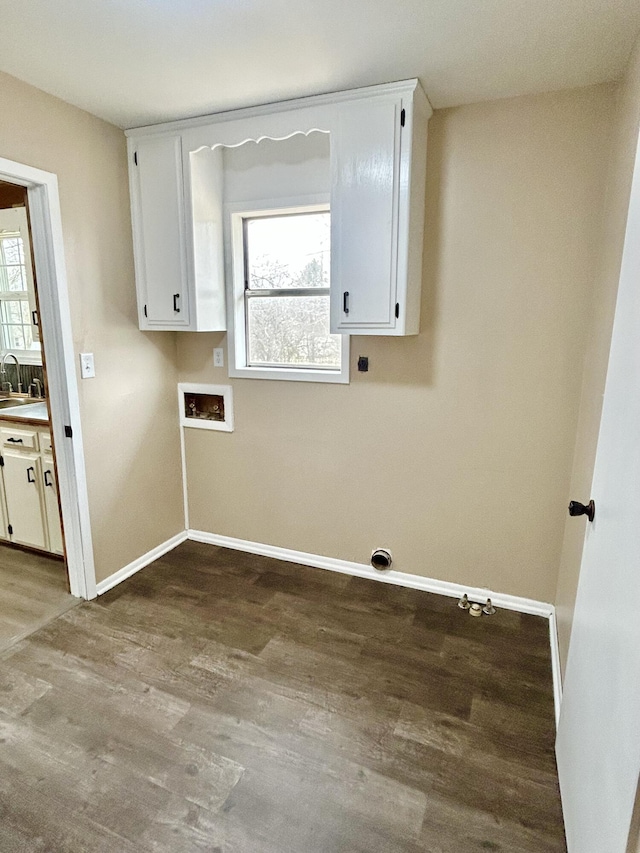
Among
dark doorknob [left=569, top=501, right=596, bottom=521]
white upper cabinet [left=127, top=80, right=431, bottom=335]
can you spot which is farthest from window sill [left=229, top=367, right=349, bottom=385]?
dark doorknob [left=569, top=501, right=596, bottom=521]

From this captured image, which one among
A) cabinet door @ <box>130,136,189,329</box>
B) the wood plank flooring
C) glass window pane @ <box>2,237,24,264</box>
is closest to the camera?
the wood plank flooring

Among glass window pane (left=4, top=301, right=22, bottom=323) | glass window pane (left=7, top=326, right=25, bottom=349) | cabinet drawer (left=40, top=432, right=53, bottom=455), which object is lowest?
cabinet drawer (left=40, top=432, right=53, bottom=455)

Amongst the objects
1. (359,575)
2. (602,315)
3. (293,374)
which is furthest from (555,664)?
(293,374)

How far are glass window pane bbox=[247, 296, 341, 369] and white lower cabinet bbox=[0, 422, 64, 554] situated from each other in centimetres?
135

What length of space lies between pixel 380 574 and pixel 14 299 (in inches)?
124

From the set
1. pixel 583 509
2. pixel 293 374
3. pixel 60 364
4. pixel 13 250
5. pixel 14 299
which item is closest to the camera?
pixel 583 509

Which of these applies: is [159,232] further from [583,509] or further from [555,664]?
[555,664]

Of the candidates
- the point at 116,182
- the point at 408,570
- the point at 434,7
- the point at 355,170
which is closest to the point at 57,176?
the point at 116,182

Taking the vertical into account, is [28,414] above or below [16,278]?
below

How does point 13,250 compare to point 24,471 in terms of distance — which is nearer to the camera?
point 24,471

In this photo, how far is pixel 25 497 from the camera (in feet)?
9.57

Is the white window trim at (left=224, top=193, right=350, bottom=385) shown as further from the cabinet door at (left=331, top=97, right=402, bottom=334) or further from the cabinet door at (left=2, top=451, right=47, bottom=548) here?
the cabinet door at (left=2, top=451, right=47, bottom=548)

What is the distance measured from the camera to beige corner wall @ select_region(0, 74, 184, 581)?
2.16m

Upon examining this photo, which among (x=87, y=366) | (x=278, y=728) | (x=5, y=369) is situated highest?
(x=87, y=366)
